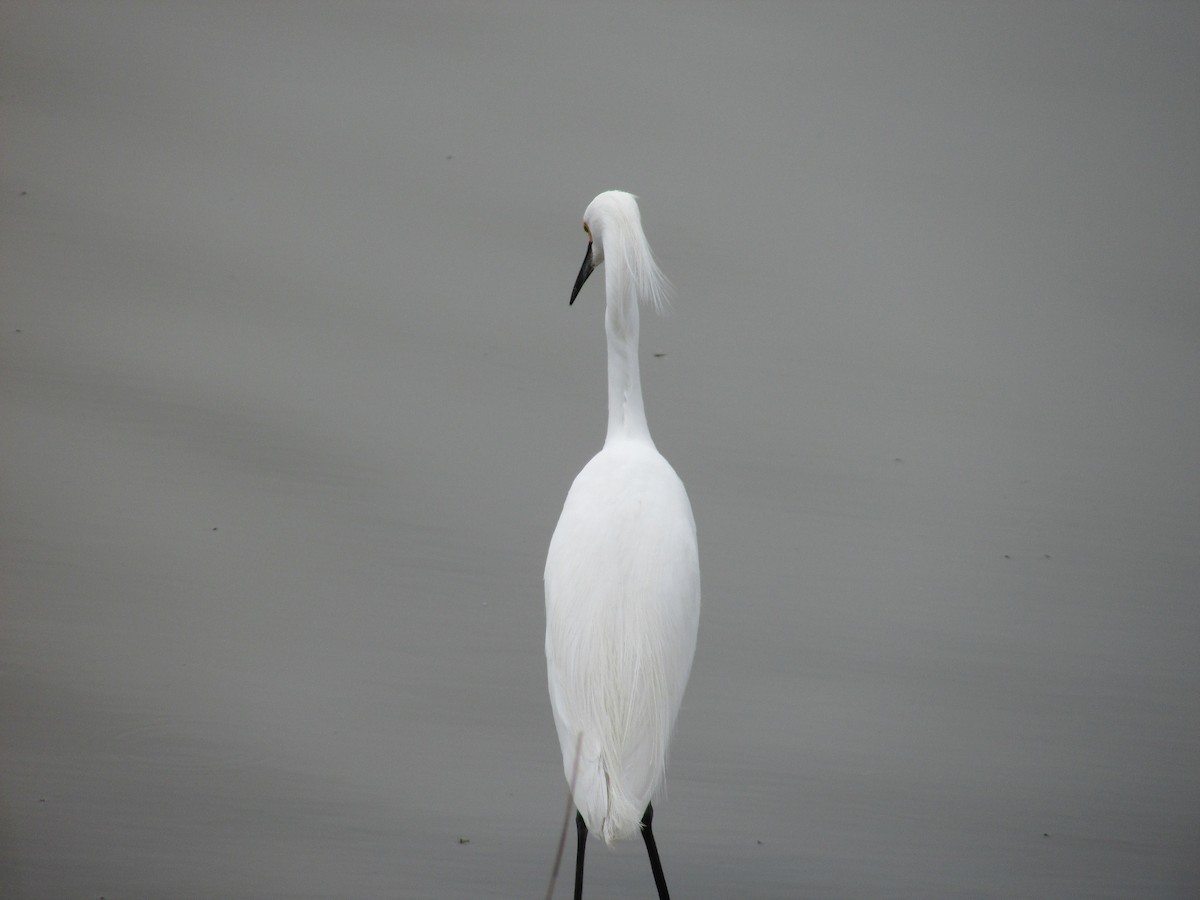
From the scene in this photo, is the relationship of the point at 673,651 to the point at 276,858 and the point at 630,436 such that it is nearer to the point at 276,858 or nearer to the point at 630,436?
the point at 630,436

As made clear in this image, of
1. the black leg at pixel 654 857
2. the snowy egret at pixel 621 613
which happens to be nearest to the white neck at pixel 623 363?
the snowy egret at pixel 621 613

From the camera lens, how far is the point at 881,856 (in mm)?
1651

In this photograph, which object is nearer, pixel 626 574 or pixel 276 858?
pixel 626 574

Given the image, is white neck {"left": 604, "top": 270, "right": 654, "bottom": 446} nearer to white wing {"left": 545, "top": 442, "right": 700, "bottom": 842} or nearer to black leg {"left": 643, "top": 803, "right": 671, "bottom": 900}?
white wing {"left": 545, "top": 442, "right": 700, "bottom": 842}

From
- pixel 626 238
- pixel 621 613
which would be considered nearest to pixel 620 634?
pixel 621 613

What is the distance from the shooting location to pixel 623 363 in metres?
1.53

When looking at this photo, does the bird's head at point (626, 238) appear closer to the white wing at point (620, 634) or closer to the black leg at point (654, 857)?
the white wing at point (620, 634)

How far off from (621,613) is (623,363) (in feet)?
1.10

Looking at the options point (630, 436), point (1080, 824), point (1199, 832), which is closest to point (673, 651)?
point (630, 436)

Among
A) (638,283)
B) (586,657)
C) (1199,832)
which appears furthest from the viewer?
(1199,832)

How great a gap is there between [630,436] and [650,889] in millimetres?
602

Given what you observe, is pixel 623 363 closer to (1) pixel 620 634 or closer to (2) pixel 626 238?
(2) pixel 626 238

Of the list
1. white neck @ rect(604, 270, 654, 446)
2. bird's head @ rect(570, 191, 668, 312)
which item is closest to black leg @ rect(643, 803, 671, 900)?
white neck @ rect(604, 270, 654, 446)

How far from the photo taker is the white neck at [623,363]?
1.49 metres
